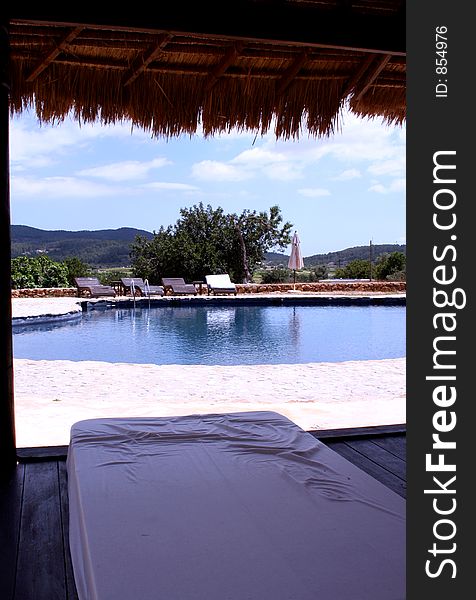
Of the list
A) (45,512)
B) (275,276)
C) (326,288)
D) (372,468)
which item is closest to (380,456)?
(372,468)

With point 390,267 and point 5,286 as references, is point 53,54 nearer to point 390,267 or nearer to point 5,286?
point 5,286

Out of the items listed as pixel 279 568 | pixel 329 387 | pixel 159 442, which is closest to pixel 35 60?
pixel 159 442

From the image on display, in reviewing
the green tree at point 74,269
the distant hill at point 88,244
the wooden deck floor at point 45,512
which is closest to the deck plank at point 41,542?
the wooden deck floor at point 45,512

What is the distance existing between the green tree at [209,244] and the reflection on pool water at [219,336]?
4.08 m

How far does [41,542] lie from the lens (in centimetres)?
202

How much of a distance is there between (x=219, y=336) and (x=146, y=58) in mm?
7492

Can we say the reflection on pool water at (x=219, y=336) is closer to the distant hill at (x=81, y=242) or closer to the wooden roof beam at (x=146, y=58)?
the wooden roof beam at (x=146, y=58)

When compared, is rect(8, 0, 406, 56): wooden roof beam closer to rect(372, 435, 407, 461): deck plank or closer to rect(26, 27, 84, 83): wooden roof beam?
rect(26, 27, 84, 83): wooden roof beam

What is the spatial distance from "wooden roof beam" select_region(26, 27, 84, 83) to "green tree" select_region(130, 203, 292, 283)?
48.3 feet

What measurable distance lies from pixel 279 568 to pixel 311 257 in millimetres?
25313

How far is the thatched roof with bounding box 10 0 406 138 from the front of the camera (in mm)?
2844

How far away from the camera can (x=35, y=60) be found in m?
3.02

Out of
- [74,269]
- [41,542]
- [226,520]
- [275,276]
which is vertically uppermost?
[74,269]

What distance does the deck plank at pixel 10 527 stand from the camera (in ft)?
5.80
